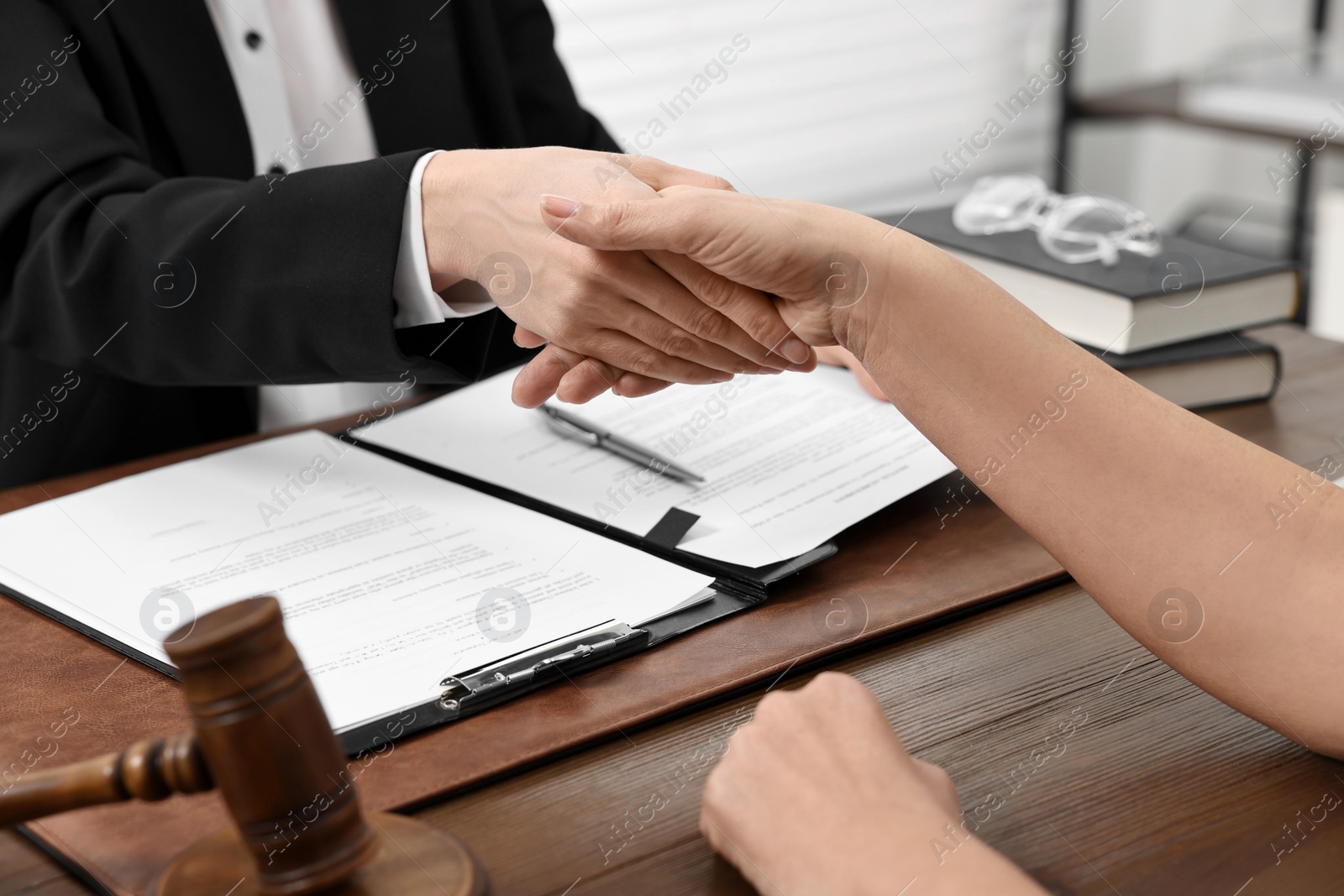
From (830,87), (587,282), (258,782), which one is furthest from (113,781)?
(830,87)

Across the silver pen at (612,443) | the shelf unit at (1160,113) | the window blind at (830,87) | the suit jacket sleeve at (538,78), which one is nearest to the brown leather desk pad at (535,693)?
the silver pen at (612,443)

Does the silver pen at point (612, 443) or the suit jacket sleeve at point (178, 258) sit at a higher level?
the suit jacket sleeve at point (178, 258)

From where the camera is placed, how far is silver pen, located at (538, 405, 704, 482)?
0.99m

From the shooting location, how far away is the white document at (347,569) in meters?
0.74

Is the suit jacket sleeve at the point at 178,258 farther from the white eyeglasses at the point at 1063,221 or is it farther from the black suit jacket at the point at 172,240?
the white eyeglasses at the point at 1063,221

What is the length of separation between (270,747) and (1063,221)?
114 centimetres

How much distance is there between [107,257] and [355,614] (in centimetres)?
51

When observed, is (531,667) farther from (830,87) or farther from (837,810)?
(830,87)

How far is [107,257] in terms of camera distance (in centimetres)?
105

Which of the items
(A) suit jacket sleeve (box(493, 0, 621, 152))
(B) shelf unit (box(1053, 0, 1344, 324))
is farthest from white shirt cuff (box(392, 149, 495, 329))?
(B) shelf unit (box(1053, 0, 1344, 324))

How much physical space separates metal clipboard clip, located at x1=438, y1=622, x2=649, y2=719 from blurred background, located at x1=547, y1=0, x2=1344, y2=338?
1.84 metres

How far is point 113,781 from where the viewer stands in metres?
0.49

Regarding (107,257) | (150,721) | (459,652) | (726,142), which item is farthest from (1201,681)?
(726,142)

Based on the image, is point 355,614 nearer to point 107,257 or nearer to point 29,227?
point 107,257
